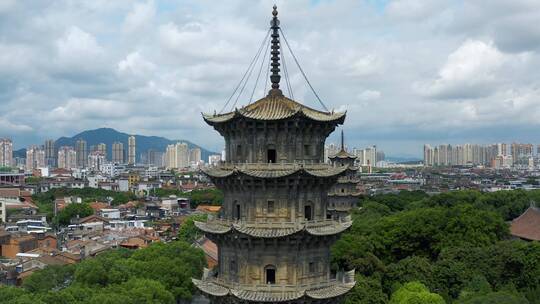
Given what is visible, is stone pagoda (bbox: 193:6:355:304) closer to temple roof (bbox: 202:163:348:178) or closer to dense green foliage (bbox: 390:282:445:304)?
temple roof (bbox: 202:163:348:178)

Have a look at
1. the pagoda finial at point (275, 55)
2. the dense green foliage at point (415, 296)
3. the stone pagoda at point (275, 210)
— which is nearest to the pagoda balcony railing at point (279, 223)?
the stone pagoda at point (275, 210)

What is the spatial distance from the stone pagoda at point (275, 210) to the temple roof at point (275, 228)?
0.03 m

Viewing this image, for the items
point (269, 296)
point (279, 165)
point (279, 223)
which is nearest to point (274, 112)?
point (279, 165)

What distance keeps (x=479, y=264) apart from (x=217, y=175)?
27.5 metres

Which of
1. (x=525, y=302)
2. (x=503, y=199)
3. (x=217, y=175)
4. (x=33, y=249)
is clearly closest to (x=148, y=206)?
(x=33, y=249)

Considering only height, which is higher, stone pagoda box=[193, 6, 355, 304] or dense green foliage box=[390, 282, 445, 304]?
stone pagoda box=[193, 6, 355, 304]

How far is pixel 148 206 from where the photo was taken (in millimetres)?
109312

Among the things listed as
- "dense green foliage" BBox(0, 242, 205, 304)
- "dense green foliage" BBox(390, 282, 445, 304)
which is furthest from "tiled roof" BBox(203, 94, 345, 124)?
"dense green foliage" BBox(390, 282, 445, 304)

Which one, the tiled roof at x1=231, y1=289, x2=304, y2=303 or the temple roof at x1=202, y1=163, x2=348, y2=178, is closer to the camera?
the tiled roof at x1=231, y1=289, x2=304, y2=303

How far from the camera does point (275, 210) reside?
19.9 m

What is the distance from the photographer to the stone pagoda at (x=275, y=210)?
19.5 meters

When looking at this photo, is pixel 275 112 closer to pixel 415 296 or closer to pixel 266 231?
pixel 266 231

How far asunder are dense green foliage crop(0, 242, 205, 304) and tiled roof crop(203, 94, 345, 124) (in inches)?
631

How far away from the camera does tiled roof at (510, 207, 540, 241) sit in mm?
55628
